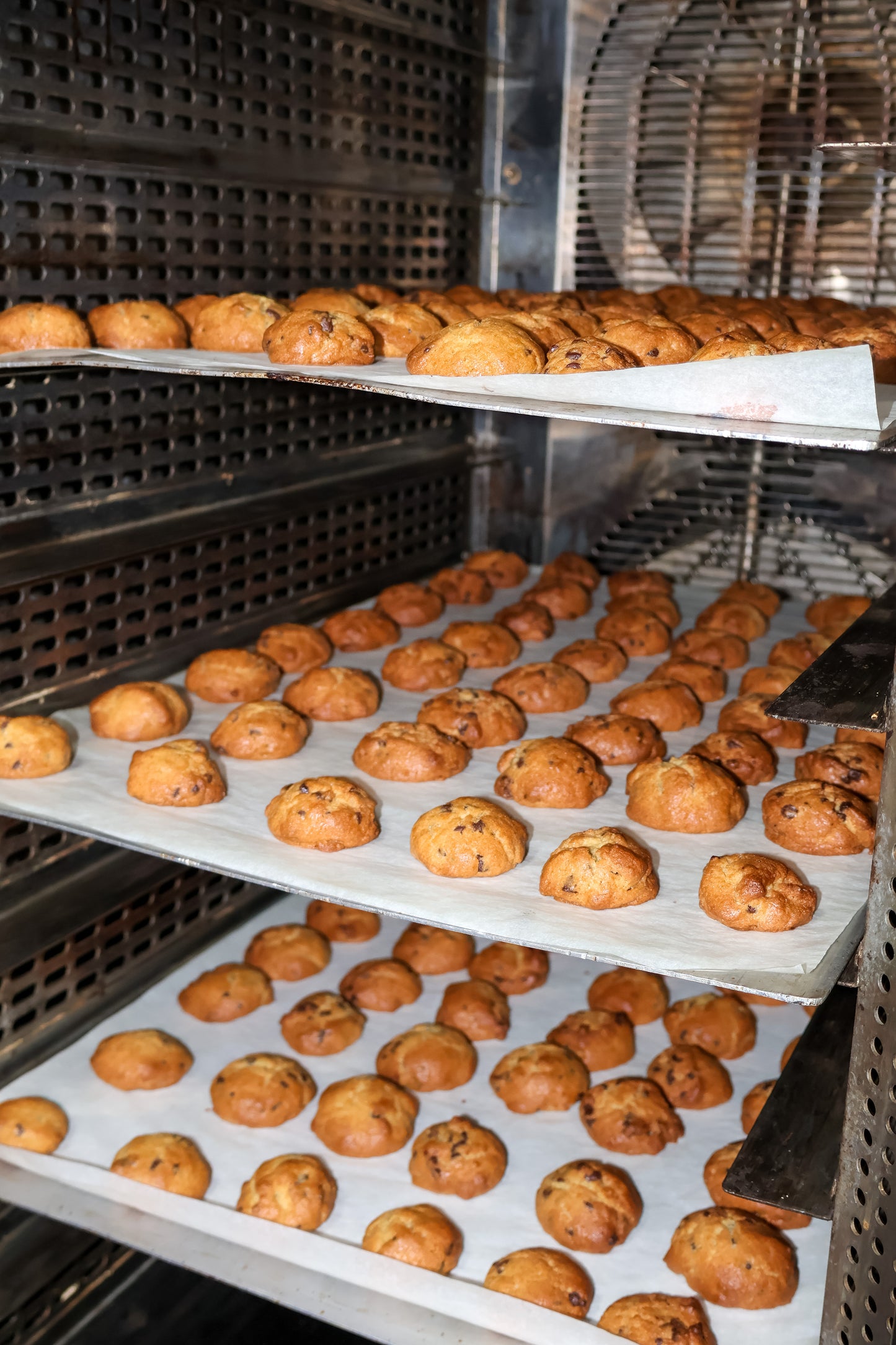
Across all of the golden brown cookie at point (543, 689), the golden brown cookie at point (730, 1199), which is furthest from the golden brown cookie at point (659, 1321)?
the golden brown cookie at point (543, 689)

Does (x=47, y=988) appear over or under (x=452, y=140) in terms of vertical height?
under

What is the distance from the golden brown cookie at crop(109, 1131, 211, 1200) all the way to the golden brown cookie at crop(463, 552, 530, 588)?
85.2 inches

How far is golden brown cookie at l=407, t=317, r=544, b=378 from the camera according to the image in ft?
7.15

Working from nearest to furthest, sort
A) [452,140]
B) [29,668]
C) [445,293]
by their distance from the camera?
1. [29,668]
2. [445,293]
3. [452,140]

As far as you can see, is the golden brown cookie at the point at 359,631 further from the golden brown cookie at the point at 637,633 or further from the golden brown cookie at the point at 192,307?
the golden brown cookie at the point at 192,307

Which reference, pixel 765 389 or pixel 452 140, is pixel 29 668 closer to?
pixel 765 389

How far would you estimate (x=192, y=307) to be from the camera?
9.11 feet

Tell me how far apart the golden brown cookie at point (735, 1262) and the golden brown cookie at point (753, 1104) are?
1.12 feet

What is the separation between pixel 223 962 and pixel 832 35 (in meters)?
3.17

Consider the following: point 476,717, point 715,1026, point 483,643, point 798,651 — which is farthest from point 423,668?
point 715,1026

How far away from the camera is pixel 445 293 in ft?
10.8

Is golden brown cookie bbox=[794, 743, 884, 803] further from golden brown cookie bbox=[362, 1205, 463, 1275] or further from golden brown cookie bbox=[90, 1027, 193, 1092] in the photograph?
golden brown cookie bbox=[90, 1027, 193, 1092]

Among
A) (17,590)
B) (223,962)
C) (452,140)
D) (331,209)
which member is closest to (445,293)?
(331,209)

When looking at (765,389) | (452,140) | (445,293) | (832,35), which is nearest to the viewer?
(765,389)
